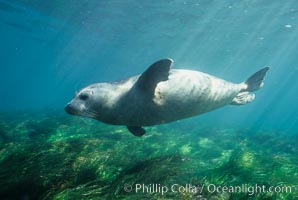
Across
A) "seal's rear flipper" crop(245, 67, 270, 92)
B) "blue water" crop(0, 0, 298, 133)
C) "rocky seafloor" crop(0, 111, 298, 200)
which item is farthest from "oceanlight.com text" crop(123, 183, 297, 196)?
"blue water" crop(0, 0, 298, 133)

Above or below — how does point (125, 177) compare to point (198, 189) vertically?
above

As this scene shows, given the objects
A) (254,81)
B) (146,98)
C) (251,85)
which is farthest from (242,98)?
(146,98)

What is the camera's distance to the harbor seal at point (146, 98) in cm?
455

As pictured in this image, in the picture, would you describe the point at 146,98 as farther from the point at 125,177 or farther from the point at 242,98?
the point at 242,98

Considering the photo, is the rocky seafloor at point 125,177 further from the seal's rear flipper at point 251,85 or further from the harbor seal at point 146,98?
the seal's rear flipper at point 251,85

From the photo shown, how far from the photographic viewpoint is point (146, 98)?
4.70 m

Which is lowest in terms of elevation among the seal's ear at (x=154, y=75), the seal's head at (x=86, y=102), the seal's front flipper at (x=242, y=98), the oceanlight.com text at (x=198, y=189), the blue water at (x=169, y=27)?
the oceanlight.com text at (x=198, y=189)

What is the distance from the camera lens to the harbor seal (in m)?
4.55

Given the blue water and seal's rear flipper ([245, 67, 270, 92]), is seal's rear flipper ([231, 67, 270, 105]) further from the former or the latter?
the blue water

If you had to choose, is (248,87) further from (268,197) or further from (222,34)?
(222,34)

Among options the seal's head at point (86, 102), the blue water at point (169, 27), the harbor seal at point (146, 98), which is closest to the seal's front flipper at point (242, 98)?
the harbor seal at point (146, 98)

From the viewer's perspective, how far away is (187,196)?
368 cm

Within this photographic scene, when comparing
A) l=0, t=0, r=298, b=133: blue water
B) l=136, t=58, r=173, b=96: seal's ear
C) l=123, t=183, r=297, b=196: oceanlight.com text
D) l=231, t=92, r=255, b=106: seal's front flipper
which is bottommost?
l=123, t=183, r=297, b=196: oceanlight.com text

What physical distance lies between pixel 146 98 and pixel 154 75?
438 mm
